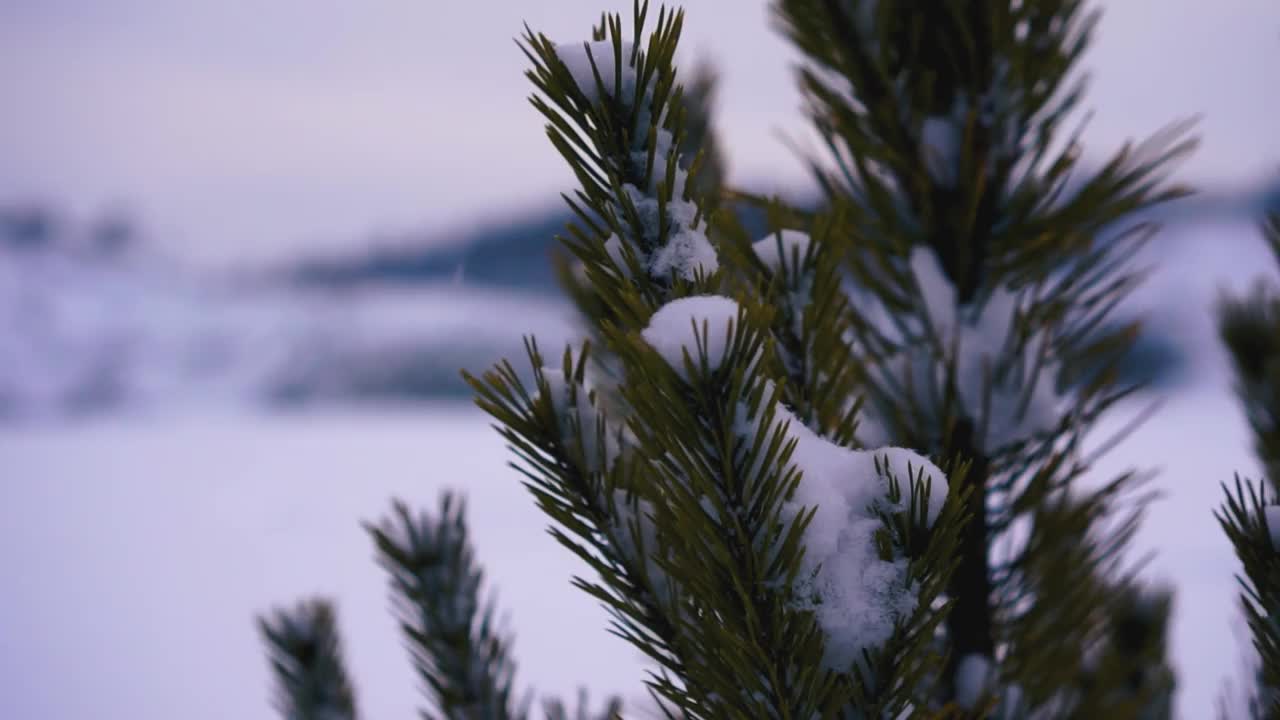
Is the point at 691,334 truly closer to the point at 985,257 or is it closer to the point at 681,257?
the point at 681,257

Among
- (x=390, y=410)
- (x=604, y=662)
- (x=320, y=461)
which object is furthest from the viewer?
(x=390, y=410)

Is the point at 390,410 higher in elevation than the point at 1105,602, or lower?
higher

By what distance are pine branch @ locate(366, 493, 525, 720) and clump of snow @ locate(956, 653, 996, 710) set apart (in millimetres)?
465

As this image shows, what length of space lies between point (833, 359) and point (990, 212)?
0.31 metres

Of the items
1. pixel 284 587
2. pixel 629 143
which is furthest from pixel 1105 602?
pixel 284 587

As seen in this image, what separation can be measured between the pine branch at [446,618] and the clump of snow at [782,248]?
0.46 meters

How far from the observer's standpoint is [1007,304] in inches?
30.9

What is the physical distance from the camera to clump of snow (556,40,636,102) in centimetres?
42

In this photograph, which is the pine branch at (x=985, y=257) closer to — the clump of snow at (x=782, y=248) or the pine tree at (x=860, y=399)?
the pine tree at (x=860, y=399)

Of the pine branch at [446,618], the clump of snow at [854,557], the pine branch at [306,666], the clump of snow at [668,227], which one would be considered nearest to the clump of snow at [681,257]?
the clump of snow at [668,227]

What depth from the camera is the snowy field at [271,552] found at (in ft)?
8.99

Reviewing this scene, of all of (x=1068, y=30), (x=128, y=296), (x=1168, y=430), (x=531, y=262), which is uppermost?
(x=531, y=262)

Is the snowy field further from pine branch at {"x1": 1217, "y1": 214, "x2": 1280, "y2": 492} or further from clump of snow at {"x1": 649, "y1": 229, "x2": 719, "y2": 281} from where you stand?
clump of snow at {"x1": 649, "y1": 229, "x2": 719, "y2": 281}

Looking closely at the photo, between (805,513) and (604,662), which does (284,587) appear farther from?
(805,513)
